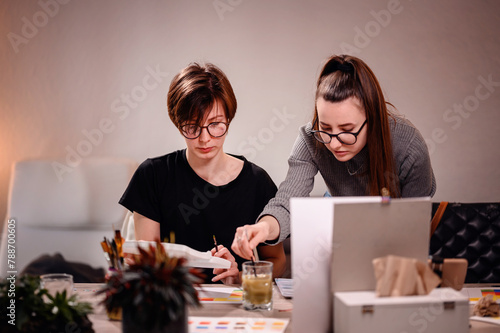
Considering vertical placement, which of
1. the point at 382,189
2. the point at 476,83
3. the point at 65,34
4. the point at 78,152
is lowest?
the point at 382,189

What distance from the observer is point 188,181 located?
6.48 ft

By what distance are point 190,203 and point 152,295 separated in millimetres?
1051

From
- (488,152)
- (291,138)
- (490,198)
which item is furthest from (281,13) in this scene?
(490,198)

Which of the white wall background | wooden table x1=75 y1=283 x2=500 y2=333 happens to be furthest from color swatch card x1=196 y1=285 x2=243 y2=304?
the white wall background

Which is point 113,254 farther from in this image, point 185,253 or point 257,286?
point 257,286

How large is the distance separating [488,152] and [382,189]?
1418 millimetres

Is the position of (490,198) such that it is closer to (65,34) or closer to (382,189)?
(382,189)

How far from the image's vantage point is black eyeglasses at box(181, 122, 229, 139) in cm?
176

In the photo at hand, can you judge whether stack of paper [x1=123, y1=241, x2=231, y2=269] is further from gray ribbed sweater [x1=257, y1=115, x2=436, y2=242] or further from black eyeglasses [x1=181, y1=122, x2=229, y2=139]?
black eyeglasses [x1=181, y1=122, x2=229, y2=139]

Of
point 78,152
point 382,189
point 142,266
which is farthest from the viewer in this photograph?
point 78,152

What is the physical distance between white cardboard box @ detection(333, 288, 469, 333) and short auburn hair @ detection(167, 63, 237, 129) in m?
0.96

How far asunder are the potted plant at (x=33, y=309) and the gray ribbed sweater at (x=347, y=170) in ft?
2.36

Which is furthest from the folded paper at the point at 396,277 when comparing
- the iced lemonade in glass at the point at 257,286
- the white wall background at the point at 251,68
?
the white wall background at the point at 251,68

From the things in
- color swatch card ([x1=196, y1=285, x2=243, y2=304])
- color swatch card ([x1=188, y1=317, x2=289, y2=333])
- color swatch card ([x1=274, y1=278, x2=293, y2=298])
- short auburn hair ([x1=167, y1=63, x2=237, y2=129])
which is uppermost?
short auburn hair ([x1=167, y1=63, x2=237, y2=129])
